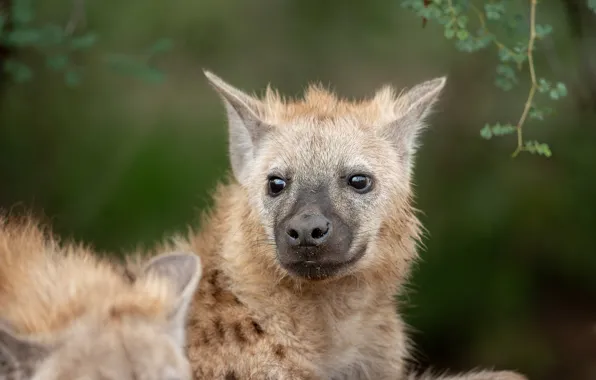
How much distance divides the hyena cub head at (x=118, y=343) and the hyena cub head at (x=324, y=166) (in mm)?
554

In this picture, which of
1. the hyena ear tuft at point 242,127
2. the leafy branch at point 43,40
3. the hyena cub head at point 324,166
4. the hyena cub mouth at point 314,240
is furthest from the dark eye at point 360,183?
the leafy branch at point 43,40

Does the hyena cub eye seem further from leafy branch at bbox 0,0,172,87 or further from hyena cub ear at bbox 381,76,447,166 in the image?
leafy branch at bbox 0,0,172,87

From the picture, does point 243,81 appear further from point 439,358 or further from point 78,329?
point 78,329

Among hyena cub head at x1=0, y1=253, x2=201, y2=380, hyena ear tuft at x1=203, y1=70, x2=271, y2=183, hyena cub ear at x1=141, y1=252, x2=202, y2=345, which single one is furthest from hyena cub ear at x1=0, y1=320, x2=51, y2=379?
hyena ear tuft at x1=203, y1=70, x2=271, y2=183

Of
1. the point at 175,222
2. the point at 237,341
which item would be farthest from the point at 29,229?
the point at 175,222

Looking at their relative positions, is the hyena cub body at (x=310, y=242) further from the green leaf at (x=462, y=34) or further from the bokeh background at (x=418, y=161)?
the bokeh background at (x=418, y=161)

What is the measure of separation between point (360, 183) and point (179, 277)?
879mm

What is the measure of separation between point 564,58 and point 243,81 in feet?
5.84

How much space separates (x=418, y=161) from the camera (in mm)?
5340

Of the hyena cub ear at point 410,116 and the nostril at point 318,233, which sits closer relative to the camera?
the nostril at point 318,233

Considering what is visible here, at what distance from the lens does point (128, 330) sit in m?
2.61

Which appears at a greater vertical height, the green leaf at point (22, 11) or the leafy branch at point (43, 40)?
the green leaf at point (22, 11)

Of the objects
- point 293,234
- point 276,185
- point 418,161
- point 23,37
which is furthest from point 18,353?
point 418,161

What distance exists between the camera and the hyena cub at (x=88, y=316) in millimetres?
2492
